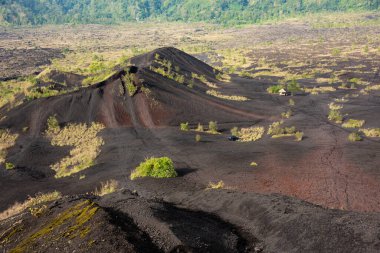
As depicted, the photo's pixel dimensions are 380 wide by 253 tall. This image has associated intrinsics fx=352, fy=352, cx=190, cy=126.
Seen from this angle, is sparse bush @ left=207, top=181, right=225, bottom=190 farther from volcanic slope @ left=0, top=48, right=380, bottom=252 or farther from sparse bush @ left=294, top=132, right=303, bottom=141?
sparse bush @ left=294, top=132, right=303, bottom=141

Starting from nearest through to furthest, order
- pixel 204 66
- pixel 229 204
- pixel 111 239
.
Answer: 1. pixel 111 239
2. pixel 229 204
3. pixel 204 66

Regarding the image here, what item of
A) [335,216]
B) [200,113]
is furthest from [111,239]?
[200,113]

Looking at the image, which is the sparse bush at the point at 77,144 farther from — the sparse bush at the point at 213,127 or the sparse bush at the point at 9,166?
the sparse bush at the point at 213,127

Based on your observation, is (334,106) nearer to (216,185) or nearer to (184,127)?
(184,127)

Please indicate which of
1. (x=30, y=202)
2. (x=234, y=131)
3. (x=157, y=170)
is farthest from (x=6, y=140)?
(x=234, y=131)

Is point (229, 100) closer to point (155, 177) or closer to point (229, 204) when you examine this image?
point (155, 177)

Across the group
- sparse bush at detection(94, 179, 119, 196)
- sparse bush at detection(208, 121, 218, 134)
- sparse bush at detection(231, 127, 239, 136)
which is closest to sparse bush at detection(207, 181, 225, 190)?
sparse bush at detection(94, 179, 119, 196)

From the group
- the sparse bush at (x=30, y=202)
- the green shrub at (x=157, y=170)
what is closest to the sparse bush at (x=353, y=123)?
the green shrub at (x=157, y=170)
